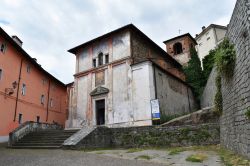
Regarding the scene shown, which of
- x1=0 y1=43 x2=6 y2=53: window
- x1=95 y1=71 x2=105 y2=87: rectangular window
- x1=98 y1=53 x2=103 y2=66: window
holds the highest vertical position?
x1=0 y1=43 x2=6 y2=53: window

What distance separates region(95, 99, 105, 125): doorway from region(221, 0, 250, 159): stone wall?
11912mm

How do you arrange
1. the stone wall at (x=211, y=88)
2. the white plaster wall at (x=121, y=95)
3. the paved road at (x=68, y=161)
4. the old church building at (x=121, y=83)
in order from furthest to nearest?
the white plaster wall at (x=121, y=95) < the old church building at (x=121, y=83) < the stone wall at (x=211, y=88) < the paved road at (x=68, y=161)

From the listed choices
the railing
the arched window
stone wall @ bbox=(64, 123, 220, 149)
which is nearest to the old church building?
stone wall @ bbox=(64, 123, 220, 149)

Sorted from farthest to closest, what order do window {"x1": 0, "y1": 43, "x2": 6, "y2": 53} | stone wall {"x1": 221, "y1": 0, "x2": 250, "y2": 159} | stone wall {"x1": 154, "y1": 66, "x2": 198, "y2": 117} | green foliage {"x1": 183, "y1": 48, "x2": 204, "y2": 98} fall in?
green foliage {"x1": 183, "y1": 48, "x2": 204, "y2": 98} < window {"x1": 0, "y1": 43, "x2": 6, "y2": 53} < stone wall {"x1": 154, "y1": 66, "x2": 198, "y2": 117} < stone wall {"x1": 221, "y1": 0, "x2": 250, "y2": 159}

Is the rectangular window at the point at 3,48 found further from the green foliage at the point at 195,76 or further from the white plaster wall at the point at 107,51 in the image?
the green foliage at the point at 195,76

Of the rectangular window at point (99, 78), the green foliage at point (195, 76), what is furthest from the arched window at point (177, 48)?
the rectangular window at point (99, 78)

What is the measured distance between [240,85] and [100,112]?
13.7m

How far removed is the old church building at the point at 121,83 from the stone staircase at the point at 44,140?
4018mm

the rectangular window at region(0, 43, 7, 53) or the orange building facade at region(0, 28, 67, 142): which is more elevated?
the rectangular window at region(0, 43, 7, 53)

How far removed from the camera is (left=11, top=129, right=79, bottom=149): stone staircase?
39.9 ft

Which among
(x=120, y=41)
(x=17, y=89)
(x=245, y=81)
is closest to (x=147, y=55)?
(x=120, y=41)

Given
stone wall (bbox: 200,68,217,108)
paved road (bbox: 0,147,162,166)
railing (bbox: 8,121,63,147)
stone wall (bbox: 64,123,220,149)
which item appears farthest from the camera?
railing (bbox: 8,121,63,147)

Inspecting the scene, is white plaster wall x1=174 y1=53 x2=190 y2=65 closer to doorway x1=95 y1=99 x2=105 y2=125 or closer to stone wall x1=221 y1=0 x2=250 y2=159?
doorway x1=95 y1=99 x2=105 y2=125

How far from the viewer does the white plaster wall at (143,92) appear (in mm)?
14633
